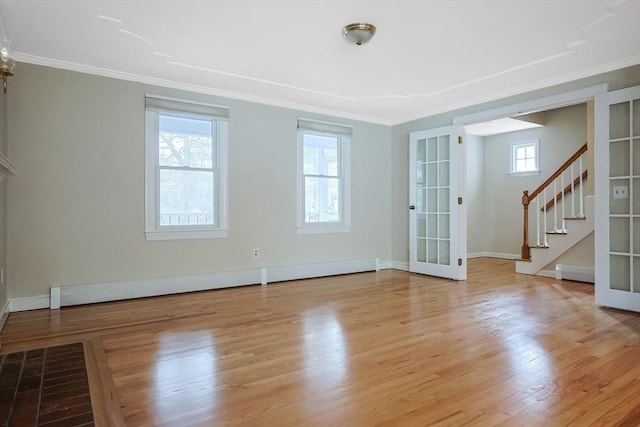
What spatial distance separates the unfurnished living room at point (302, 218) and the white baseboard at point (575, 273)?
0.04 m

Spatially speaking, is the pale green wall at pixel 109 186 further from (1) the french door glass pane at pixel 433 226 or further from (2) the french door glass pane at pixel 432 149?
(1) the french door glass pane at pixel 433 226

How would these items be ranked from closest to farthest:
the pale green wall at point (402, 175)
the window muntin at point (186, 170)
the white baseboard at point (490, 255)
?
Result: the window muntin at point (186, 170) → the pale green wall at point (402, 175) → the white baseboard at point (490, 255)

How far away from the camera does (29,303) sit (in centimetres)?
360

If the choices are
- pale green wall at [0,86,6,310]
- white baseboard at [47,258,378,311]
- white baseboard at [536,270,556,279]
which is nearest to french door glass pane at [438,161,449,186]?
white baseboard at [47,258,378,311]

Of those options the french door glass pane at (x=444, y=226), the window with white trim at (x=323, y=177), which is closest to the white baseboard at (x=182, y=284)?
the window with white trim at (x=323, y=177)

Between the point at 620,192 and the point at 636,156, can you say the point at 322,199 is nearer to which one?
the point at 620,192

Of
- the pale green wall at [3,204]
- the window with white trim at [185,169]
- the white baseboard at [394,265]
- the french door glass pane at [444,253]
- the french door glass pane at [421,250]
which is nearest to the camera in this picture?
the pale green wall at [3,204]

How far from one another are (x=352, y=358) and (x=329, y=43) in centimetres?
263

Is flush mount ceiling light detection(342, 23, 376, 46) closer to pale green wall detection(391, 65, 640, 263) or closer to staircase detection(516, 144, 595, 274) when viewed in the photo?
pale green wall detection(391, 65, 640, 263)

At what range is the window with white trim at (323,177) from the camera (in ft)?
17.4

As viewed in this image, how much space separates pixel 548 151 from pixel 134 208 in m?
7.04

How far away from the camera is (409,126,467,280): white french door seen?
5.23 meters

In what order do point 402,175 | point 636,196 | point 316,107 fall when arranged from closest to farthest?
point 636,196 → point 316,107 → point 402,175

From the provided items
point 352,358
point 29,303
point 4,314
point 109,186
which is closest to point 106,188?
point 109,186
